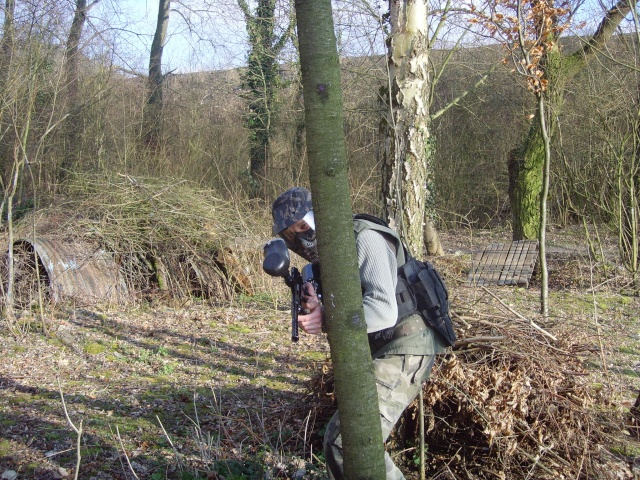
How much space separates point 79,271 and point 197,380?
10.7 ft

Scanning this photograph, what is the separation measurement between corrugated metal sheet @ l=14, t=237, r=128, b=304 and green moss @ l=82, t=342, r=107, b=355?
1.29 metres

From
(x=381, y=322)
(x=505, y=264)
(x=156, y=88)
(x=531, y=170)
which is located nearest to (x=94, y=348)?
(x=381, y=322)

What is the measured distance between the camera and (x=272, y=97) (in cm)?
1511

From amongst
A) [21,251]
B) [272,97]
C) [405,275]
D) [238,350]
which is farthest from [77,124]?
[405,275]

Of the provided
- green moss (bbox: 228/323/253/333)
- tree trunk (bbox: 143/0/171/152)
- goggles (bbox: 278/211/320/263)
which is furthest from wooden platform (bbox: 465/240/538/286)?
tree trunk (bbox: 143/0/171/152)

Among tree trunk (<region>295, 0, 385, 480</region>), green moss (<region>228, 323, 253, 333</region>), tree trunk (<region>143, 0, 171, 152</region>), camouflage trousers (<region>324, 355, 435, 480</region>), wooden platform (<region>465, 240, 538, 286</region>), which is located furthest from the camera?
tree trunk (<region>143, 0, 171, 152</region>)

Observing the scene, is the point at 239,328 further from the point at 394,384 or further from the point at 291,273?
the point at 394,384

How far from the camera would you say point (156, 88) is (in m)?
15.5

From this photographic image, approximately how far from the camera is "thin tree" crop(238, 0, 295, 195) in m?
14.0

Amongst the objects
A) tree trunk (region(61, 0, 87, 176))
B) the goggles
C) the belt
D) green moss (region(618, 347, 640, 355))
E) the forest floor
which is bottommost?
green moss (region(618, 347, 640, 355))

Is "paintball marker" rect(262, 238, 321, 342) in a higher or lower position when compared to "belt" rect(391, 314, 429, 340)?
higher

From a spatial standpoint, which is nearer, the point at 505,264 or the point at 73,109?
the point at 505,264

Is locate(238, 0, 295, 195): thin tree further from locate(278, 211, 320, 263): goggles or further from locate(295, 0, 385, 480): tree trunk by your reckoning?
locate(295, 0, 385, 480): tree trunk

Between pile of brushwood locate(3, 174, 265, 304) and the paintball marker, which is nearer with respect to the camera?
the paintball marker
